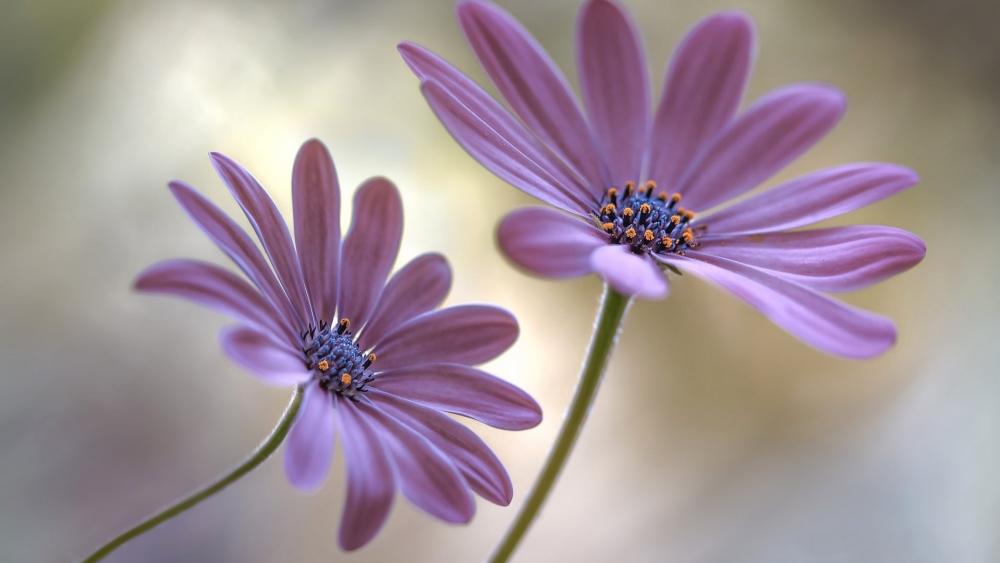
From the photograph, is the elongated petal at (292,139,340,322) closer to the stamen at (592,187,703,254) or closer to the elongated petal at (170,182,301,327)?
the elongated petal at (170,182,301,327)

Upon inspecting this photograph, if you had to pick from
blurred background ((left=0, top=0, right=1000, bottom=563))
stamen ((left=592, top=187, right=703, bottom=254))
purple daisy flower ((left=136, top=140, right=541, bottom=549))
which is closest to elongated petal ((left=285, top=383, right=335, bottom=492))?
purple daisy flower ((left=136, top=140, right=541, bottom=549))

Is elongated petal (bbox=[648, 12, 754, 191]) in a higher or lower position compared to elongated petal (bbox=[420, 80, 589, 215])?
higher

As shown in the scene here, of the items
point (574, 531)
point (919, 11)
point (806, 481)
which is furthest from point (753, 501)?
point (919, 11)

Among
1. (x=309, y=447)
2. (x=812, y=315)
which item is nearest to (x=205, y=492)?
(x=309, y=447)

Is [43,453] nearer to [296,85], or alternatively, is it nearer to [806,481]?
[296,85]

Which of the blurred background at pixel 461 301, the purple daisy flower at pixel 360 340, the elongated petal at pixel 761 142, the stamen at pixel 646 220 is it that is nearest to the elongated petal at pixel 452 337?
the purple daisy flower at pixel 360 340
